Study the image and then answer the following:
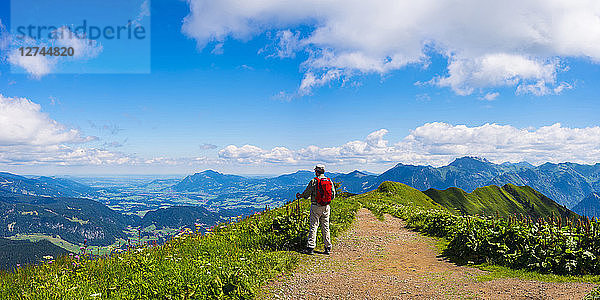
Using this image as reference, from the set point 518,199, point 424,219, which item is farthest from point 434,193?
point 424,219

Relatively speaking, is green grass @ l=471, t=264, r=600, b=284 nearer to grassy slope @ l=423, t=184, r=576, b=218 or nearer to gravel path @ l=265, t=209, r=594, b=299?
gravel path @ l=265, t=209, r=594, b=299

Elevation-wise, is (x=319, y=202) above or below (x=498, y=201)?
above

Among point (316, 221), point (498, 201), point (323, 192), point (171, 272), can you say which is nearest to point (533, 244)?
point (323, 192)

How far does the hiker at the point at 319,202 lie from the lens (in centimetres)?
1259

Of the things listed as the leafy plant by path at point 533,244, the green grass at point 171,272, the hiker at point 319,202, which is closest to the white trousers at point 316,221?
the hiker at point 319,202

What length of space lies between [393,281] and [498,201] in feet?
567

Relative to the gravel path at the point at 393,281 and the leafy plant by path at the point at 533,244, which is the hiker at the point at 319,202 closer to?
the gravel path at the point at 393,281

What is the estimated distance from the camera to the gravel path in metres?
8.73

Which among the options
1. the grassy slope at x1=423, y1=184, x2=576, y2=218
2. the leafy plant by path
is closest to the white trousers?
the leafy plant by path

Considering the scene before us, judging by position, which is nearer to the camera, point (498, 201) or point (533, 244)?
point (533, 244)

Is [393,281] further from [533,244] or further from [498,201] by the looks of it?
[498,201]

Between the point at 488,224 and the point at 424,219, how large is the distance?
8.16 meters

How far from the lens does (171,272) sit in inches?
342

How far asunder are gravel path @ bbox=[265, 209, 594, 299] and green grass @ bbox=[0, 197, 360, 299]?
0.83 metres
